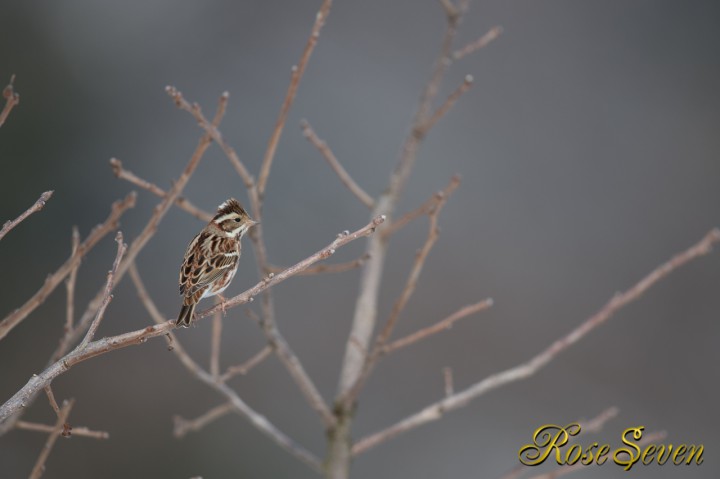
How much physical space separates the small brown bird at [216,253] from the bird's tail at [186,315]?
6cm

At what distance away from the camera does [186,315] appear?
1214 millimetres

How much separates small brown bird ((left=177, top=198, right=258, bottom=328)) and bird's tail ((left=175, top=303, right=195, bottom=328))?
0.06 metres

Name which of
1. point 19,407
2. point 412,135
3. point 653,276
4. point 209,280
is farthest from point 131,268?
point 653,276

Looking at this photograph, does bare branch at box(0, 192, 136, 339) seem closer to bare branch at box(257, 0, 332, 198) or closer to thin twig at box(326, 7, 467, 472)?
bare branch at box(257, 0, 332, 198)

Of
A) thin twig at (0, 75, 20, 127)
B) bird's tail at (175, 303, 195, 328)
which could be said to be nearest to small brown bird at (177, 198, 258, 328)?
bird's tail at (175, 303, 195, 328)

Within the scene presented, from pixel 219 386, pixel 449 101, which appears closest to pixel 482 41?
pixel 449 101

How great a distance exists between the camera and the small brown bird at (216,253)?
4.47ft

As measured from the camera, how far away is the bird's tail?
3.73 feet

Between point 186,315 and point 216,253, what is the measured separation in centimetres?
23

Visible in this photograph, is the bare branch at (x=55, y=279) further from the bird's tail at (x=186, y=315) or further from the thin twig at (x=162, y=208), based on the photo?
the bird's tail at (x=186, y=315)

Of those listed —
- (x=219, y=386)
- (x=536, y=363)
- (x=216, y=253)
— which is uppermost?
(x=216, y=253)

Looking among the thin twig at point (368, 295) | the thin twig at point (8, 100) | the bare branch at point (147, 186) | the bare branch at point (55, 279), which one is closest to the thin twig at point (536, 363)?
the thin twig at point (368, 295)

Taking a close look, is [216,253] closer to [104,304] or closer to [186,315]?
[186,315]

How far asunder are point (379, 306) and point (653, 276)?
2315 millimetres
